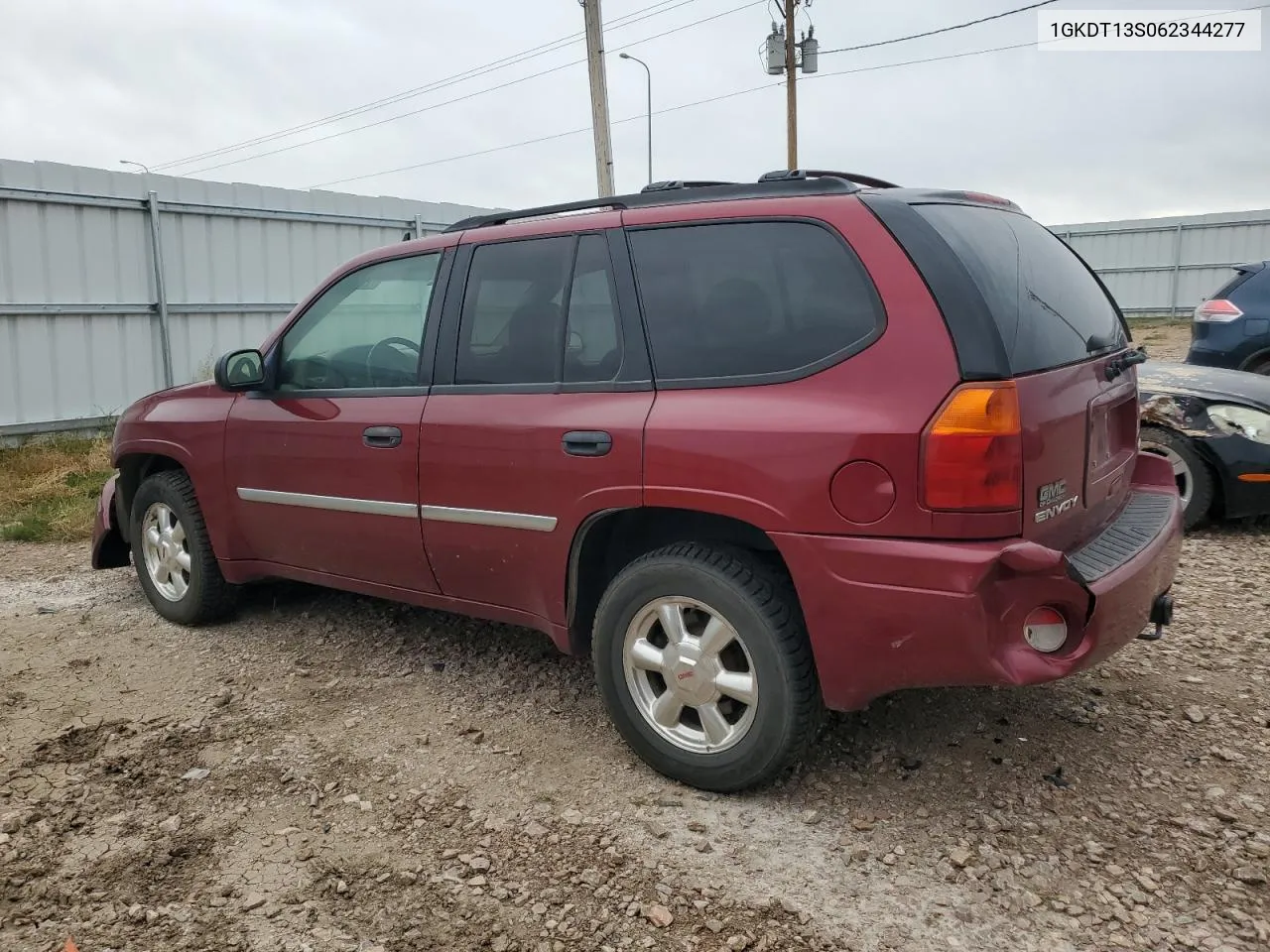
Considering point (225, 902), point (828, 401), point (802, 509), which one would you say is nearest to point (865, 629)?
point (802, 509)

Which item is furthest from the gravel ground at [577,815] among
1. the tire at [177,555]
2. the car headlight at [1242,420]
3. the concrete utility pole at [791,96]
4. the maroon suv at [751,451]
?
the concrete utility pole at [791,96]

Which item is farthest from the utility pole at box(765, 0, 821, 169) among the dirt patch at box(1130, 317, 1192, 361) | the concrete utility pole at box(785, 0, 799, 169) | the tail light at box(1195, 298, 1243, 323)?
the tail light at box(1195, 298, 1243, 323)

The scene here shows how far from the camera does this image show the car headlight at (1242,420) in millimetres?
5684

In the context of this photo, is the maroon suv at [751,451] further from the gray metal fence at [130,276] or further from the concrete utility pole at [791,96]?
the concrete utility pole at [791,96]

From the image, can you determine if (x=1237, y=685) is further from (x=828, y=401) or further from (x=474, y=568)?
(x=474, y=568)

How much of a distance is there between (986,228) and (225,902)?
2.86m

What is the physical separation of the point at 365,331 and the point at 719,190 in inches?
64.4

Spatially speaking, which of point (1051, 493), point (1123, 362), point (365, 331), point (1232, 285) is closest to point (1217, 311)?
point (1232, 285)

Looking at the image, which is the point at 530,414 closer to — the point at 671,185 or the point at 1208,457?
the point at 671,185

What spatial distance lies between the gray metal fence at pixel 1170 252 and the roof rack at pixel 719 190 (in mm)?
21992

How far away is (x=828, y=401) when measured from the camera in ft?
9.11

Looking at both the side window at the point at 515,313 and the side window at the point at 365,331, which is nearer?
the side window at the point at 515,313

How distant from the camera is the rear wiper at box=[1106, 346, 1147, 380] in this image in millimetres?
3240

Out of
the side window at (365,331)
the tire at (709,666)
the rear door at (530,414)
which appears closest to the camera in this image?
the tire at (709,666)
